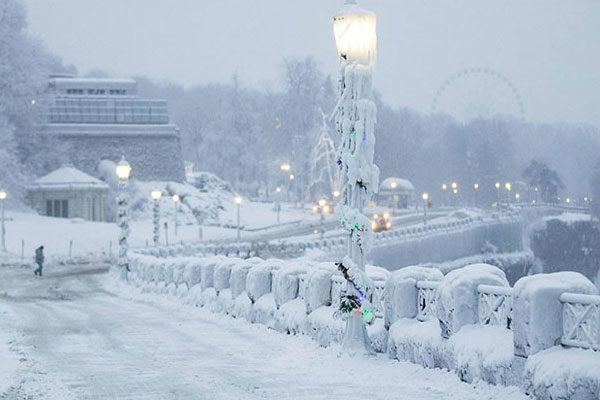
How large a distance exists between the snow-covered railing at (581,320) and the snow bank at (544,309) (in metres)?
0.09

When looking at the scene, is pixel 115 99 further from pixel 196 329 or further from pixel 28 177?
pixel 196 329

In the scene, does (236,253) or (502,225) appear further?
(502,225)

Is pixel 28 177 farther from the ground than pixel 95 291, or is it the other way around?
pixel 28 177

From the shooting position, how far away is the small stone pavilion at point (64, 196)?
79.1m

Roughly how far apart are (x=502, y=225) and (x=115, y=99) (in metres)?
39.9

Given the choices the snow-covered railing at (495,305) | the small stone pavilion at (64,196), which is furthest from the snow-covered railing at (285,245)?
the snow-covered railing at (495,305)

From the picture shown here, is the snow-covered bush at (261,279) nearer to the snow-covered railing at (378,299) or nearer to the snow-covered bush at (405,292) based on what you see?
the snow-covered railing at (378,299)

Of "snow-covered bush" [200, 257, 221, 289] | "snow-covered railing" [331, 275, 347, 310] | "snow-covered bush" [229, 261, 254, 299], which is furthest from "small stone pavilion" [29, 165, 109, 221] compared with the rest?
"snow-covered railing" [331, 275, 347, 310]

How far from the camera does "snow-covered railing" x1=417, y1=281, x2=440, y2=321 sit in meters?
13.9

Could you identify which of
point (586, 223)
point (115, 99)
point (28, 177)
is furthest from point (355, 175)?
point (586, 223)

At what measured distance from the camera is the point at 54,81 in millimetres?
100875

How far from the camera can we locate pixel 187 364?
1483 centimetres

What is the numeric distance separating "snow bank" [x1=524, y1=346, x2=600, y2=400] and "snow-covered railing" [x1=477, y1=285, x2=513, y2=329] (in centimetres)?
116

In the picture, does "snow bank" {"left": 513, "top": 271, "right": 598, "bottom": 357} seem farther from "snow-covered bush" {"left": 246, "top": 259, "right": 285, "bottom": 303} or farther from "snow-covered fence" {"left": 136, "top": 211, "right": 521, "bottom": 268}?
→ "snow-covered fence" {"left": 136, "top": 211, "right": 521, "bottom": 268}
